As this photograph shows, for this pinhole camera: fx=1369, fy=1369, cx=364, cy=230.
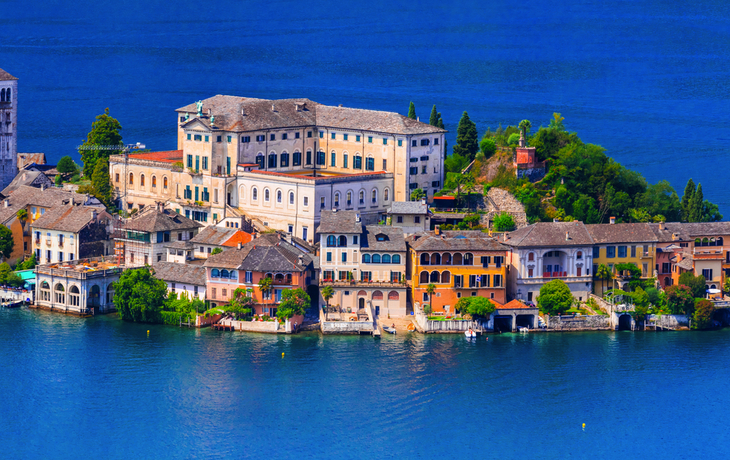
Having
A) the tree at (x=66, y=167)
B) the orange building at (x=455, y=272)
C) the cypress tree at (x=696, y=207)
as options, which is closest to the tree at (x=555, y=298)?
the orange building at (x=455, y=272)

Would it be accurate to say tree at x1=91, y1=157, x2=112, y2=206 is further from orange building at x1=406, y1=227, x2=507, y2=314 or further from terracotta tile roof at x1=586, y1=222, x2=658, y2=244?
terracotta tile roof at x1=586, y1=222, x2=658, y2=244

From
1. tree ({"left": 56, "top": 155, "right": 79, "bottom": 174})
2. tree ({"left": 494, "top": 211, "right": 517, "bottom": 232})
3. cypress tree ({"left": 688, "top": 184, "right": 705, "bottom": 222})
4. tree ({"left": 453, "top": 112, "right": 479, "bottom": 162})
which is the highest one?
tree ({"left": 453, "top": 112, "right": 479, "bottom": 162})

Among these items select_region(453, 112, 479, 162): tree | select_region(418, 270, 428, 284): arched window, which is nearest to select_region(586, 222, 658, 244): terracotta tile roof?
select_region(418, 270, 428, 284): arched window

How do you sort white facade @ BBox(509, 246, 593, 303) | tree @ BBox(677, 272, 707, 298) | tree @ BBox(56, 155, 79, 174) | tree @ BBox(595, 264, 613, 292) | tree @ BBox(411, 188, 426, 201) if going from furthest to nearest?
1. tree @ BBox(56, 155, 79, 174)
2. tree @ BBox(411, 188, 426, 201)
3. tree @ BBox(595, 264, 613, 292)
4. white facade @ BBox(509, 246, 593, 303)
5. tree @ BBox(677, 272, 707, 298)

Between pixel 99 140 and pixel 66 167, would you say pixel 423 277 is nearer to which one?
pixel 99 140

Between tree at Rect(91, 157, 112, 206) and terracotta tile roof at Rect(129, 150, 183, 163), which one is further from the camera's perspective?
terracotta tile roof at Rect(129, 150, 183, 163)

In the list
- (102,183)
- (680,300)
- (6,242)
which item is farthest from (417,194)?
(6,242)

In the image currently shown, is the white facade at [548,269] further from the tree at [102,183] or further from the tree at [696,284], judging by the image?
the tree at [102,183]
